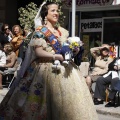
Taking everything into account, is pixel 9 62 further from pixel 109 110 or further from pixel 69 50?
pixel 69 50

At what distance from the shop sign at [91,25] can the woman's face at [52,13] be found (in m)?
9.04

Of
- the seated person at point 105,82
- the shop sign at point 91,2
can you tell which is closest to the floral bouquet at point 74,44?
the seated person at point 105,82

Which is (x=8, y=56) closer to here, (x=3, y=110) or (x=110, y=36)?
(x=110, y=36)

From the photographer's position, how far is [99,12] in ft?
44.9

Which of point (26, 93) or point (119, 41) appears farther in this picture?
point (119, 41)

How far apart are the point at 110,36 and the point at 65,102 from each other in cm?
924

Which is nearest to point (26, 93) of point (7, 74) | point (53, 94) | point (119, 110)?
point (53, 94)

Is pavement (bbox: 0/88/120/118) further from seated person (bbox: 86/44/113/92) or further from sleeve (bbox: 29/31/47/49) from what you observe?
sleeve (bbox: 29/31/47/49)

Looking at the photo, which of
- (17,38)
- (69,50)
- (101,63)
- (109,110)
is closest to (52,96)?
(69,50)

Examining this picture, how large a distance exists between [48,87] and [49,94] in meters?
0.08

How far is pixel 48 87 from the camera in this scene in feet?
15.4

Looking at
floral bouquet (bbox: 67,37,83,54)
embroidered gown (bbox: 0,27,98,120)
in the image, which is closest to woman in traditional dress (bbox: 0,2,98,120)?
embroidered gown (bbox: 0,27,98,120)

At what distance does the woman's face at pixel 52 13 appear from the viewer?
4.78m

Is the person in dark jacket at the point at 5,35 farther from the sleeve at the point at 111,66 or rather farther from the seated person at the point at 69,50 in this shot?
the seated person at the point at 69,50
